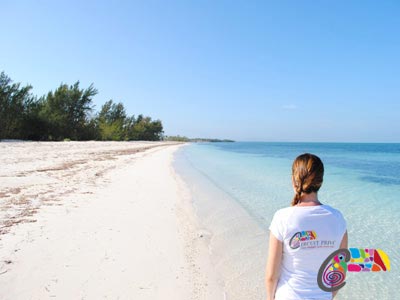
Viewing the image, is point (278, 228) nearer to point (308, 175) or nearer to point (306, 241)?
point (306, 241)

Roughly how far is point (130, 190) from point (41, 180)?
8.44ft

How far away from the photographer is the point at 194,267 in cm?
367

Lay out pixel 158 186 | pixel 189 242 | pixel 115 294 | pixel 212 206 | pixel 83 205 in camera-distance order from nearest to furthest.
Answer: pixel 115 294
pixel 189 242
pixel 83 205
pixel 212 206
pixel 158 186

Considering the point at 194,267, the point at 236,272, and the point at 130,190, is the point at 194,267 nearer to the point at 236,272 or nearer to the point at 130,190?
the point at 236,272

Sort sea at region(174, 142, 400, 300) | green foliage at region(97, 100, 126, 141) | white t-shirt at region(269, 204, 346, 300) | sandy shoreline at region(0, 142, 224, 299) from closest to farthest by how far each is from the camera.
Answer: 1. white t-shirt at region(269, 204, 346, 300)
2. sandy shoreline at region(0, 142, 224, 299)
3. sea at region(174, 142, 400, 300)
4. green foliage at region(97, 100, 126, 141)

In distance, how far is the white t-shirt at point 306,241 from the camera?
1.53 metres

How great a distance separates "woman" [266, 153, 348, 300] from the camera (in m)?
1.53

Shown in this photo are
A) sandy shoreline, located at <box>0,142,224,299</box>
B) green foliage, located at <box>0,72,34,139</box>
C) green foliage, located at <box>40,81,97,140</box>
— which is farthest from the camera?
green foliage, located at <box>40,81,97,140</box>

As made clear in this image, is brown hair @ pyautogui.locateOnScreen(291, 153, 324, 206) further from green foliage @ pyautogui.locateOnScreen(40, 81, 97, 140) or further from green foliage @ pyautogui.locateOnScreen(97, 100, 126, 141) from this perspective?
green foliage @ pyautogui.locateOnScreen(97, 100, 126, 141)

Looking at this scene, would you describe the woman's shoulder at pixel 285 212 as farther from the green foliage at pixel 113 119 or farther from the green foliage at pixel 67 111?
the green foliage at pixel 113 119

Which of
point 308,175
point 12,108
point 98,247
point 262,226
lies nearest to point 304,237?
point 308,175

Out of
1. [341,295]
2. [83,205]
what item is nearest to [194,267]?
[341,295]

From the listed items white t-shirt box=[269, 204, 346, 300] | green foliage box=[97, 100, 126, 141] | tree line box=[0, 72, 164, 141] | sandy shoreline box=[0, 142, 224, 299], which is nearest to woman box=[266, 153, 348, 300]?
white t-shirt box=[269, 204, 346, 300]

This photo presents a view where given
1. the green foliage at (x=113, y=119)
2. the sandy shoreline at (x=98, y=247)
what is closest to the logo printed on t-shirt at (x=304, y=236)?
the sandy shoreline at (x=98, y=247)
